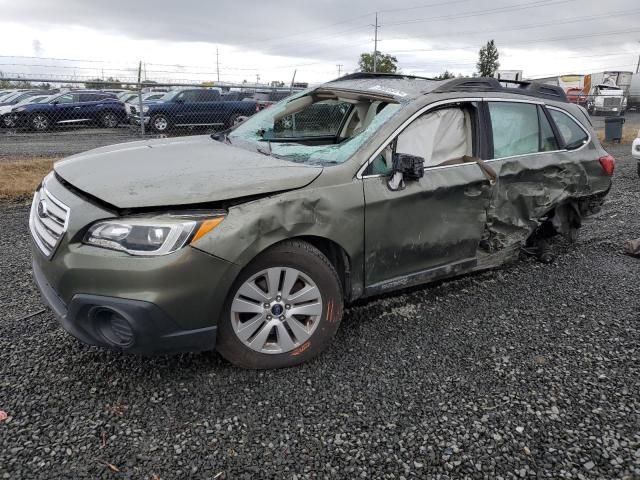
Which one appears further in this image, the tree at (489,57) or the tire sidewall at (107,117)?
the tree at (489,57)

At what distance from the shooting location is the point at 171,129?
51.8 ft

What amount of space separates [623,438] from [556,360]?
73cm

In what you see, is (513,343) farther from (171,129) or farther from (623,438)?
(171,129)

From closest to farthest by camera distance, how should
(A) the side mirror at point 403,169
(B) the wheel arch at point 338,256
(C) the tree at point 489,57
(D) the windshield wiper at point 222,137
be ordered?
(B) the wheel arch at point 338,256 < (A) the side mirror at point 403,169 < (D) the windshield wiper at point 222,137 < (C) the tree at point 489,57

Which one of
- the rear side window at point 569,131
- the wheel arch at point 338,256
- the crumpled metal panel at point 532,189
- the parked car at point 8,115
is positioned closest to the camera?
the wheel arch at point 338,256

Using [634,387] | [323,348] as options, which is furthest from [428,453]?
[634,387]

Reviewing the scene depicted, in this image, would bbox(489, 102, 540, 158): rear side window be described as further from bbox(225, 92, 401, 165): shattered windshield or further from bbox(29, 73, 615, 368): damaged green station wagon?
bbox(225, 92, 401, 165): shattered windshield

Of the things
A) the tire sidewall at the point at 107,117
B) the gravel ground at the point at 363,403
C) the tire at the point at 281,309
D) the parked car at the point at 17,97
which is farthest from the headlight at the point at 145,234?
the parked car at the point at 17,97

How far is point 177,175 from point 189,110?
45.2ft

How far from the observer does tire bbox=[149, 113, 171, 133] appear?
1553 centimetres

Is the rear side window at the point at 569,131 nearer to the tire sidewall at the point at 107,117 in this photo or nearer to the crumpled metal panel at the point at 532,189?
the crumpled metal panel at the point at 532,189

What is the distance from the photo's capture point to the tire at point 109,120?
1789cm

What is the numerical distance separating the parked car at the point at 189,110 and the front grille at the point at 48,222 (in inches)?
507

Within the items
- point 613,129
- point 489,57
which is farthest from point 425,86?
point 489,57
